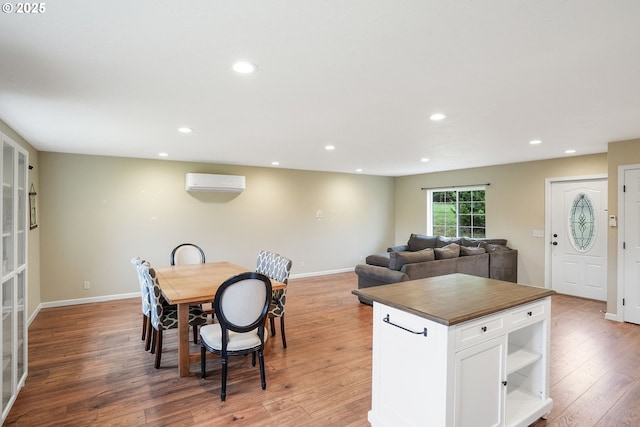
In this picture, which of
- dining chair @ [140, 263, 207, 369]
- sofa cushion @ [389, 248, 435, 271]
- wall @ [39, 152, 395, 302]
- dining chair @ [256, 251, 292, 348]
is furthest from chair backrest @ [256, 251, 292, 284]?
wall @ [39, 152, 395, 302]

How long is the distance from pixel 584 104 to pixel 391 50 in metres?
2.11

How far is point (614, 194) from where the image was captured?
443 centimetres

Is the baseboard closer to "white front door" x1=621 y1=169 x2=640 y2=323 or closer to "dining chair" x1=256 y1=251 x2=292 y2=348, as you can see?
"white front door" x1=621 y1=169 x2=640 y2=323

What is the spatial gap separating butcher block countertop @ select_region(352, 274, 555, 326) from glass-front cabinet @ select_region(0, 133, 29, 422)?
8.14 feet

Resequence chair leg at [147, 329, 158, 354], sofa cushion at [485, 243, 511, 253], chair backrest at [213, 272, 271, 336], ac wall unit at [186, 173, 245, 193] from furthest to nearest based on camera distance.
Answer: sofa cushion at [485, 243, 511, 253]
ac wall unit at [186, 173, 245, 193]
chair leg at [147, 329, 158, 354]
chair backrest at [213, 272, 271, 336]

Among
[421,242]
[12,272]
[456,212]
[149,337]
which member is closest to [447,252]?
[421,242]

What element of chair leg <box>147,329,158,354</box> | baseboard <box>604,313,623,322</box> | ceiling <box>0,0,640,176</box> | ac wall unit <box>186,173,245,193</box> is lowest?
baseboard <box>604,313,623,322</box>

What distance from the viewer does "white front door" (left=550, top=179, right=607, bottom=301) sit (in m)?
5.41

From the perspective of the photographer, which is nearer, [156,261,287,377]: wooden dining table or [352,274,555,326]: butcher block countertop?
[352,274,555,326]: butcher block countertop

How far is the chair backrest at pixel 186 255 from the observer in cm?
479

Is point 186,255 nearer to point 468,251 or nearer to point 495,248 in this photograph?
point 468,251

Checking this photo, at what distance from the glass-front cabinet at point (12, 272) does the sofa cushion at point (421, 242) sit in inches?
246

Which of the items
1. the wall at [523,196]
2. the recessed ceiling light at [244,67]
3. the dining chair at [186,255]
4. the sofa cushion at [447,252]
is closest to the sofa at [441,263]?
the sofa cushion at [447,252]

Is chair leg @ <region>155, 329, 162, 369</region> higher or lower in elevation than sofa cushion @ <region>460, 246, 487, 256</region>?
lower
